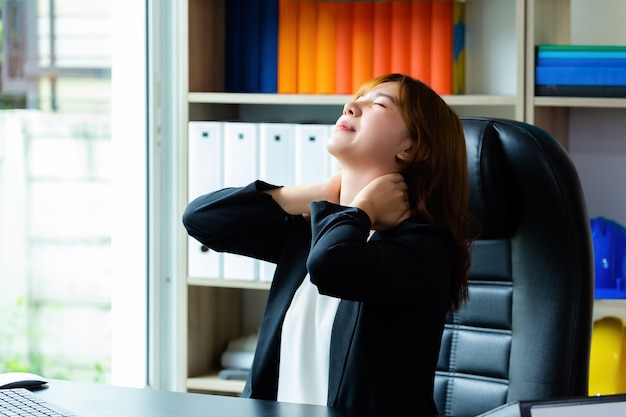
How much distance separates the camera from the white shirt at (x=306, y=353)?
1.37 metres

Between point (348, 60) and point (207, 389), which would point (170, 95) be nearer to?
point (348, 60)

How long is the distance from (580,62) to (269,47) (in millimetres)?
826

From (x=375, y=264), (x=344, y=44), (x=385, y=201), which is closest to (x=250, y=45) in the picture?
(x=344, y=44)

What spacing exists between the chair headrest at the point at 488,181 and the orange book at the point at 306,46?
1019mm

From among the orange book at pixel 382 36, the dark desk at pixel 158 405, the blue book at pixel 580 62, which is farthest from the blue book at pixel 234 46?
the dark desk at pixel 158 405

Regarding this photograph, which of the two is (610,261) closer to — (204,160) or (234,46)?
(204,160)

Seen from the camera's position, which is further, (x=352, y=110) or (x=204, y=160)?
(x=204, y=160)

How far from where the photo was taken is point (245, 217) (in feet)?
5.03

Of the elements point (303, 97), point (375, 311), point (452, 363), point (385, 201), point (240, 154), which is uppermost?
point (303, 97)

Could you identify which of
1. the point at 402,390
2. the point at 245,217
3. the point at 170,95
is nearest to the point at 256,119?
the point at 170,95

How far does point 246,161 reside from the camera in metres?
2.45

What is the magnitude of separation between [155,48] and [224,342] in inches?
35.0

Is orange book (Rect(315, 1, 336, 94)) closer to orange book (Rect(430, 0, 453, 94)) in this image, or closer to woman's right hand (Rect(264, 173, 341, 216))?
orange book (Rect(430, 0, 453, 94))

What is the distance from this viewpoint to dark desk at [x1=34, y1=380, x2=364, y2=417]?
1.08 metres
